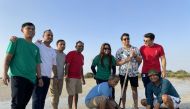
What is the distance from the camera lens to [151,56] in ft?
33.4

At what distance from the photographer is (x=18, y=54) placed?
689cm

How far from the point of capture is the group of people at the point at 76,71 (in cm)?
685

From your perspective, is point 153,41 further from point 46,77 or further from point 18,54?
→ point 18,54

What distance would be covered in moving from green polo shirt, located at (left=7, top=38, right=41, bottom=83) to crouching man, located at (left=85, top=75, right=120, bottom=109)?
2498 millimetres

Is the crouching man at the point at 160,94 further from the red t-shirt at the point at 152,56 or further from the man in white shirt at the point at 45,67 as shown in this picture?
the man in white shirt at the point at 45,67

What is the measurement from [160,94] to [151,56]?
126 cm

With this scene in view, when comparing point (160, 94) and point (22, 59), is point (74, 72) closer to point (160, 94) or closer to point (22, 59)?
point (160, 94)

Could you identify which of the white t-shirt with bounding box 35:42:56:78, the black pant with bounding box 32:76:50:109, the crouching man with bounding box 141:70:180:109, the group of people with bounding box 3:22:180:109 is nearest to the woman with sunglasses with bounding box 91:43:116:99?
the group of people with bounding box 3:22:180:109

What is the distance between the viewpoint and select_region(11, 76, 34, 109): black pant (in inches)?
263

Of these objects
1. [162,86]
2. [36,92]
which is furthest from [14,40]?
[162,86]

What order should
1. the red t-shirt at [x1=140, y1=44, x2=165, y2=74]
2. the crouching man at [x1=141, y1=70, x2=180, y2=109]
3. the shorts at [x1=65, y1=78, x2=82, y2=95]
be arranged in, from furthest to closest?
1. the shorts at [x1=65, y1=78, x2=82, y2=95]
2. the red t-shirt at [x1=140, y1=44, x2=165, y2=74]
3. the crouching man at [x1=141, y1=70, x2=180, y2=109]

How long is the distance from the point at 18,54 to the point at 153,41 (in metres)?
4.43

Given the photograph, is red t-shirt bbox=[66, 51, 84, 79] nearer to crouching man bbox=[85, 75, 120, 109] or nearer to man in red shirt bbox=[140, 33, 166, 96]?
crouching man bbox=[85, 75, 120, 109]

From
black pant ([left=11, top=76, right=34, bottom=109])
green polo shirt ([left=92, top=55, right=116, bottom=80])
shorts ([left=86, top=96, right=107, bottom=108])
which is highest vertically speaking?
green polo shirt ([left=92, top=55, right=116, bottom=80])
